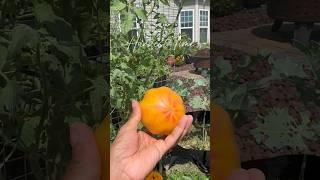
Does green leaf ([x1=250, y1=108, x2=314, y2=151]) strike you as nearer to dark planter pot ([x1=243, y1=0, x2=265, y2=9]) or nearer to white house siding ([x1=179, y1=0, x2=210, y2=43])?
dark planter pot ([x1=243, y1=0, x2=265, y2=9])

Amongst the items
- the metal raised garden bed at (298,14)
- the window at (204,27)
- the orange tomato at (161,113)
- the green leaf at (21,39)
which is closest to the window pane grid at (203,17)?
the window at (204,27)

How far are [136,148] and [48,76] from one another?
54 centimetres

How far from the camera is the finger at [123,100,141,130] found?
217cm

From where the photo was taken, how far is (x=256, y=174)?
6.56 ft

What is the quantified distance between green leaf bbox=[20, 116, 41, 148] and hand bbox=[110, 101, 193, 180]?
1.23 feet

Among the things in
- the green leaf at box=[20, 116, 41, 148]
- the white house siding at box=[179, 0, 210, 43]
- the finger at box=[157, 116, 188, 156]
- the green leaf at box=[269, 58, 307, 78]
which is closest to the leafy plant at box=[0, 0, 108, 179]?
the green leaf at box=[20, 116, 41, 148]

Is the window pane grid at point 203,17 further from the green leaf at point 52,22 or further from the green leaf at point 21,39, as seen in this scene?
the green leaf at point 21,39

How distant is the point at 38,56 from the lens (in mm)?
1760

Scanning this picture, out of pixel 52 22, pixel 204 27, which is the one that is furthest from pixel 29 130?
pixel 204 27

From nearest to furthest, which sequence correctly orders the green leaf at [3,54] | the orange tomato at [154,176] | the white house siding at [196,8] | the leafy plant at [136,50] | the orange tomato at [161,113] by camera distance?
1. the green leaf at [3,54]
2. the orange tomato at [161,113]
3. the orange tomato at [154,176]
4. the leafy plant at [136,50]
5. the white house siding at [196,8]

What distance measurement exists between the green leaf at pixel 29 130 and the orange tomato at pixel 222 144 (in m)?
0.67

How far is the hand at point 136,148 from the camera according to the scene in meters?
2.06

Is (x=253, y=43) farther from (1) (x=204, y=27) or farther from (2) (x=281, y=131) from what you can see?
(1) (x=204, y=27)

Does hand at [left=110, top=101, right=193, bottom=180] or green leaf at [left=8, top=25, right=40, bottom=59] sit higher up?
green leaf at [left=8, top=25, right=40, bottom=59]
